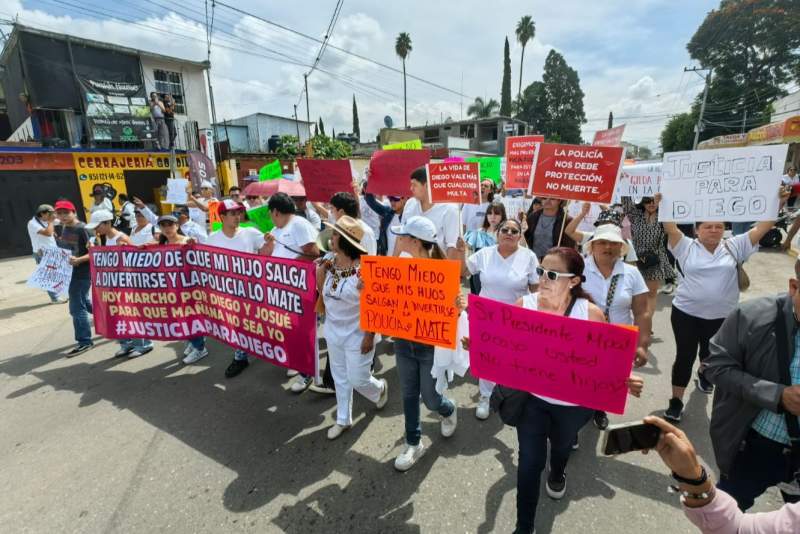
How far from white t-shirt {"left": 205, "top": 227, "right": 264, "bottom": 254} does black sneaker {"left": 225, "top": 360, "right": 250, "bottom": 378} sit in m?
1.34

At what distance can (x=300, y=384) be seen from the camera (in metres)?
4.27

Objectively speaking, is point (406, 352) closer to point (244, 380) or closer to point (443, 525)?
point (443, 525)

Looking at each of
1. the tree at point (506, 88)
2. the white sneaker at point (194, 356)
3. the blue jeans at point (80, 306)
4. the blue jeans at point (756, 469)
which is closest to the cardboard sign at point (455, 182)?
the blue jeans at point (756, 469)

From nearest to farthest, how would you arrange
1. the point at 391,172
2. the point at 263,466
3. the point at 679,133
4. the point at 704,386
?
the point at 263,466
the point at 704,386
the point at 391,172
the point at 679,133

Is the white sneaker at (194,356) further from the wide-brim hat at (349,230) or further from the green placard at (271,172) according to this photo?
the green placard at (271,172)

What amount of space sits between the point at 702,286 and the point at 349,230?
2955mm

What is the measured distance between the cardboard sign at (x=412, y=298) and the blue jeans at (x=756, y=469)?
158cm

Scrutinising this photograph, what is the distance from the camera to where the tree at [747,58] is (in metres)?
42.1

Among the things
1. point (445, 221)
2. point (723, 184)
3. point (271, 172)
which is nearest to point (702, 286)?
point (723, 184)

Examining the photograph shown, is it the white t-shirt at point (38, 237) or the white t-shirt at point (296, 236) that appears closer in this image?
the white t-shirt at point (296, 236)

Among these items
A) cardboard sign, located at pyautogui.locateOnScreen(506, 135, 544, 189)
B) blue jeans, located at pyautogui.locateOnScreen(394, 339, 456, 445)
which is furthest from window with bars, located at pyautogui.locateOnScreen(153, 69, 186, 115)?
blue jeans, located at pyautogui.locateOnScreen(394, 339, 456, 445)

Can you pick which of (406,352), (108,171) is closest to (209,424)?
(406,352)

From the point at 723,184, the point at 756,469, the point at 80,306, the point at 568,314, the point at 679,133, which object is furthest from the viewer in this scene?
the point at 679,133

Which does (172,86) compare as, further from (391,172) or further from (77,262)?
(391,172)
